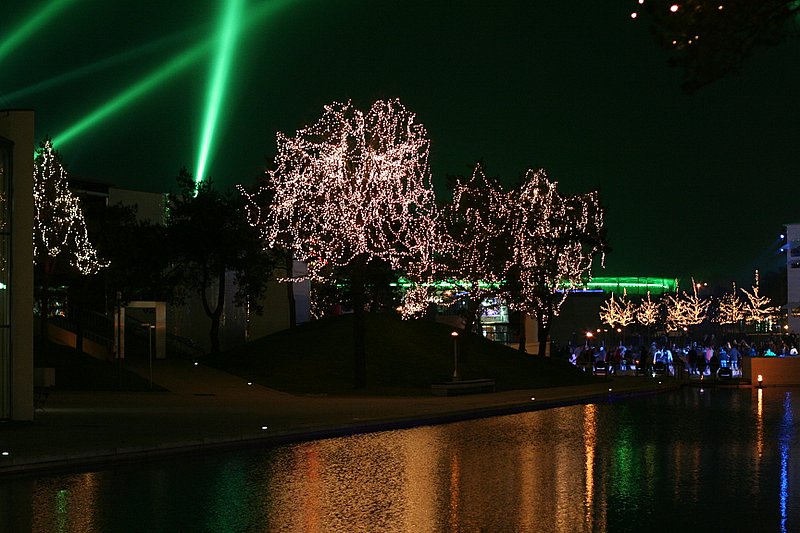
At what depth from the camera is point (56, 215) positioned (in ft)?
132

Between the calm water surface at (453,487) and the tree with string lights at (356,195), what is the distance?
15.0 meters

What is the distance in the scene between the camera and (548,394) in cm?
3550

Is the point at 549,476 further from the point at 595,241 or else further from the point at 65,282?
the point at 595,241

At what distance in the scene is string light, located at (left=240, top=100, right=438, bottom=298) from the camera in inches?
1427

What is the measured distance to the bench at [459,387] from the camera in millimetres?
34406

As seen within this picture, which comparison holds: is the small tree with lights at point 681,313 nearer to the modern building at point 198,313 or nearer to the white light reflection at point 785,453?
the modern building at point 198,313

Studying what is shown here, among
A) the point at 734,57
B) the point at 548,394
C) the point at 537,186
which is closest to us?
the point at 734,57

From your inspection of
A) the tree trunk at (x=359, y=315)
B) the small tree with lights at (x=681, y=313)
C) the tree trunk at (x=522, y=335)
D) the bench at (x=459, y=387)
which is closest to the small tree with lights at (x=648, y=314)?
the small tree with lights at (x=681, y=313)

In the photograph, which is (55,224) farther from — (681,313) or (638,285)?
(638,285)

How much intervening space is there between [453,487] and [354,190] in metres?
23.4

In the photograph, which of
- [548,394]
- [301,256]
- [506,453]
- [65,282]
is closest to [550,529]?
[506,453]

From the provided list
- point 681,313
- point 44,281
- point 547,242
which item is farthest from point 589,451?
point 681,313

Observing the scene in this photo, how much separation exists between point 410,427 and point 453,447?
4.96 metres

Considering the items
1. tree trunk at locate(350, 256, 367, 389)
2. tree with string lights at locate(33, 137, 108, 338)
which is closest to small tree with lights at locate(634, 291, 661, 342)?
tree trunk at locate(350, 256, 367, 389)
